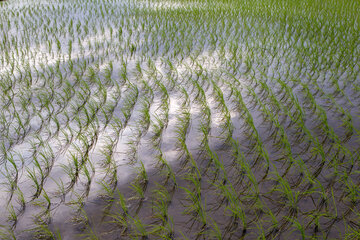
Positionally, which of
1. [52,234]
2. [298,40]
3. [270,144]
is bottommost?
[52,234]

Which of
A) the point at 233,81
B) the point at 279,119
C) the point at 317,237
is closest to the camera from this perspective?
the point at 317,237

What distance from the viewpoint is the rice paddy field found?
1.76 metres

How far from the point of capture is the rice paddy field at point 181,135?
5.78 ft

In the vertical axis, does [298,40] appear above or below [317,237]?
above

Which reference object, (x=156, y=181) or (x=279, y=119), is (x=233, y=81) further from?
(x=156, y=181)

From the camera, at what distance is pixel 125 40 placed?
5.27 meters

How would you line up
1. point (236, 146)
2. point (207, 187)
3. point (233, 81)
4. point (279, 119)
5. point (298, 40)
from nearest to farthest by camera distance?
point (207, 187) < point (236, 146) < point (279, 119) < point (233, 81) < point (298, 40)

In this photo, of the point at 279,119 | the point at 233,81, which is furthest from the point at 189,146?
the point at 233,81

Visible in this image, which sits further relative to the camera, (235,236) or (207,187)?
(207,187)

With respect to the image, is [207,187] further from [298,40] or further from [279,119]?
[298,40]

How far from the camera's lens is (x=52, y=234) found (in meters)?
1.65

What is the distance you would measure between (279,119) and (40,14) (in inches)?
259

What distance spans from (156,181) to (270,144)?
98 centimetres

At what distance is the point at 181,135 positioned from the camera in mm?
2580
